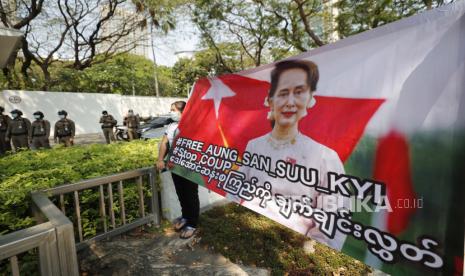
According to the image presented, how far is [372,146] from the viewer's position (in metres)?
1.64

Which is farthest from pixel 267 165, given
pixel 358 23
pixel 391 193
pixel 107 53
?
pixel 107 53

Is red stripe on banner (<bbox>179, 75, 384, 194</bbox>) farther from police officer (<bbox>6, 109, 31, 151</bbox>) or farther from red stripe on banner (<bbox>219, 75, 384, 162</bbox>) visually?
police officer (<bbox>6, 109, 31, 151</bbox>)

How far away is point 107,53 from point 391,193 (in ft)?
70.7

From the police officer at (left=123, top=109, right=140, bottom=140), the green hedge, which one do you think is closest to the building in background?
the police officer at (left=123, top=109, right=140, bottom=140)

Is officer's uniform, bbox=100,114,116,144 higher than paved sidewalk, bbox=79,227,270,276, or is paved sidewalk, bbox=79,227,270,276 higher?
officer's uniform, bbox=100,114,116,144

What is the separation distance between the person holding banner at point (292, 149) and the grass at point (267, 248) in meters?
0.95

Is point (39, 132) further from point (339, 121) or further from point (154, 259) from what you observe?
point (339, 121)

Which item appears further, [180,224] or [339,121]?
[180,224]

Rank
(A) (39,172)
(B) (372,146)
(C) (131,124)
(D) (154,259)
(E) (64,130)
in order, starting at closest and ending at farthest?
(B) (372,146), (D) (154,259), (A) (39,172), (E) (64,130), (C) (131,124)

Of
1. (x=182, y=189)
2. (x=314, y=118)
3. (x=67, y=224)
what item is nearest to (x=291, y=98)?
(x=314, y=118)

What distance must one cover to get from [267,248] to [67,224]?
205cm

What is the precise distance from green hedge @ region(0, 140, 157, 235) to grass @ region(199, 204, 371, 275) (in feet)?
4.22

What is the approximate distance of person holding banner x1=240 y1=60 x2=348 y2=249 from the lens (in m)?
1.85

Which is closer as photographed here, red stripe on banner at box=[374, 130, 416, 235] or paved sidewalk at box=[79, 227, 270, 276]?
red stripe on banner at box=[374, 130, 416, 235]
